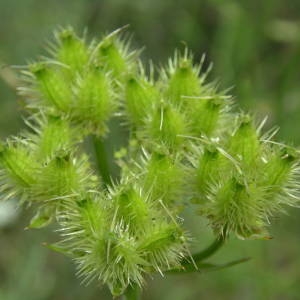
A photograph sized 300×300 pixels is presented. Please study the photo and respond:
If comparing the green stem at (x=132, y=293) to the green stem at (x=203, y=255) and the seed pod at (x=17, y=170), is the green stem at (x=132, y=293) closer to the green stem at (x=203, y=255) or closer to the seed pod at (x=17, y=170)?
the green stem at (x=203, y=255)

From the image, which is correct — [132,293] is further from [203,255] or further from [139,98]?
[139,98]

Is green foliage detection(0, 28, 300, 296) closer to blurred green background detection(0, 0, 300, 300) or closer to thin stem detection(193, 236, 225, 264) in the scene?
thin stem detection(193, 236, 225, 264)

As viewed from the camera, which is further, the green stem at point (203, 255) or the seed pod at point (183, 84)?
the seed pod at point (183, 84)

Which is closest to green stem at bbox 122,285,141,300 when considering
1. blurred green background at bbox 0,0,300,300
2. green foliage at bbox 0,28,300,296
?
green foliage at bbox 0,28,300,296

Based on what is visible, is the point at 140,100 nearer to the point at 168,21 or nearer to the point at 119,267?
the point at 119,267

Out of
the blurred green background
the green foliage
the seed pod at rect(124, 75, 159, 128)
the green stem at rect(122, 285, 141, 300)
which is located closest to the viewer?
the green foliage

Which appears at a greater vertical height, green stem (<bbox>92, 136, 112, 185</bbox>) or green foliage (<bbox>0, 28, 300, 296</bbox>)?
green foliage (<bbox>0, 28, 300, 296</bbox>)

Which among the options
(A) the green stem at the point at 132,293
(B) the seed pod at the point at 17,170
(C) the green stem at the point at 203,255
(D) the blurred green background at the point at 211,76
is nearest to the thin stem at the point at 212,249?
(C) the green stem at the point at 203,255

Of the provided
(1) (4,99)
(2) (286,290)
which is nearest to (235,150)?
(2) (286,290)
